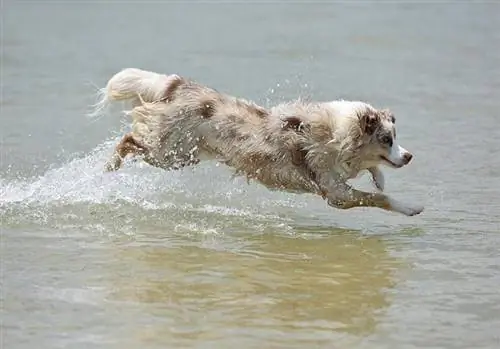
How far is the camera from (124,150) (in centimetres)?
955

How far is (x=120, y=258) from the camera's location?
7539 mm

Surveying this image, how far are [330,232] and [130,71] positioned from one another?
2348mm

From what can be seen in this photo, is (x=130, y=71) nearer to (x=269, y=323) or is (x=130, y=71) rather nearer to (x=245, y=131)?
(x=245, y=131)

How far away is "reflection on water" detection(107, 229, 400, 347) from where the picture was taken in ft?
19.9

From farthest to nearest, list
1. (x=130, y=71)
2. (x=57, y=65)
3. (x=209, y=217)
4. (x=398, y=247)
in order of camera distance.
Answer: (x=57, y=65)
(x=130, y=71)
(x=209, y=217)
(x=398, y=247)

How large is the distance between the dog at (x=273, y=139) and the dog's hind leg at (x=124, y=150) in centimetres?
1

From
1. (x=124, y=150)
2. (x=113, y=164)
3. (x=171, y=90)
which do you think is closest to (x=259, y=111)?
(x=171, y=90)

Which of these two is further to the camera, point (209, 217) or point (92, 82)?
point (92, 82)

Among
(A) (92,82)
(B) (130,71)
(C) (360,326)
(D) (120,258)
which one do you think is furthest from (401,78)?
(C) (360,326)

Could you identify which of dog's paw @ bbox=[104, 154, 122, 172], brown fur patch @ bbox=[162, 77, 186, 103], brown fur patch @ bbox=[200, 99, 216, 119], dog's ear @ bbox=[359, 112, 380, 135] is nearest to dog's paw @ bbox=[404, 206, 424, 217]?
dog's ear @ bbox=[359, 112, 380, 135]

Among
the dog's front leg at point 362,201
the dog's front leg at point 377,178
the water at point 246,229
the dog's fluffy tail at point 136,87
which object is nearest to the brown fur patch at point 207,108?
the dog's fluffy tail at point 136,87

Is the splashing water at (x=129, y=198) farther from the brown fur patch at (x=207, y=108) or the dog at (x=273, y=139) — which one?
the brown fur patch at (x=207, y=108)

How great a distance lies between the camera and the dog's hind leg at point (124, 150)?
31.1ft

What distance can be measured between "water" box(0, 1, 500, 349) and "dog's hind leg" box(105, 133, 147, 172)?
19 centimetres
